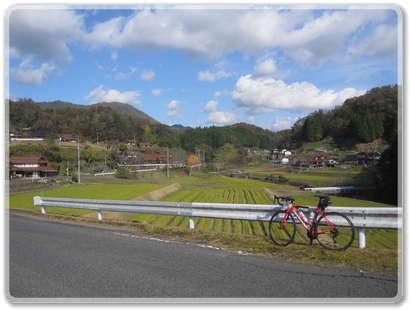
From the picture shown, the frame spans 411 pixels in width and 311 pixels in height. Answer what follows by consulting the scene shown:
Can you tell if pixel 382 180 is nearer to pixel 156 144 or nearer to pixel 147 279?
pixel 147 279

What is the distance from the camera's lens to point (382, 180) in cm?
3647

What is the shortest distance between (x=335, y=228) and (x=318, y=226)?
308mm

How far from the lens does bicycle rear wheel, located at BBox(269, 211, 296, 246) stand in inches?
211

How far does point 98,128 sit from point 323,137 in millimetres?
77874

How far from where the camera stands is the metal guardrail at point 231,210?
4.93m

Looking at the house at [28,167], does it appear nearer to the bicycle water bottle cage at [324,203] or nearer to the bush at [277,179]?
the bush at [277,179]

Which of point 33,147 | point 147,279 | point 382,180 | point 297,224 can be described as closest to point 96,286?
point 147,279

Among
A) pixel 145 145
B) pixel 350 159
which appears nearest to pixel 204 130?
pixel 145 145

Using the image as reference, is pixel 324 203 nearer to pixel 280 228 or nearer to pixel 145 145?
pixel 280 228

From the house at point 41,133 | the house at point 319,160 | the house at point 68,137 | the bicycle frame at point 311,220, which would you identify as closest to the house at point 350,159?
the house at point 319,160

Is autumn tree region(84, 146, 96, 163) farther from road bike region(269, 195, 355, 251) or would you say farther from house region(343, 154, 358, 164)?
road bike region(269, 195, 355, 251)

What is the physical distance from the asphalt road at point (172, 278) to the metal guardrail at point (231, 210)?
4.44 ft

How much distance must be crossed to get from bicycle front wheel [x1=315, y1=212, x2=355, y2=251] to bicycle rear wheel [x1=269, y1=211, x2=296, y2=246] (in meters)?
0.46

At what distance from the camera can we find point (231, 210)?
684 centimetres
